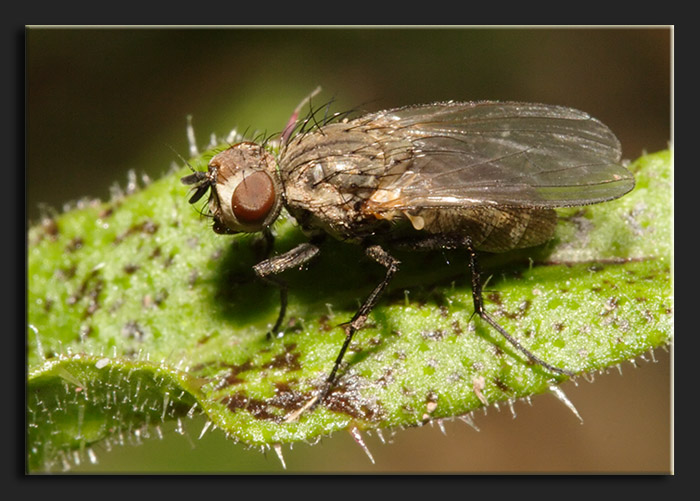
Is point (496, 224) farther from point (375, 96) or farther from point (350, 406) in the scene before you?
point (375, 96)

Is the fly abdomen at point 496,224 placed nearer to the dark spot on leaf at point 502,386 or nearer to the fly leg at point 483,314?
the fly leg at point 483,314

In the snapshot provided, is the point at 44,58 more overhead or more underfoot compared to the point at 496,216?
more overhead

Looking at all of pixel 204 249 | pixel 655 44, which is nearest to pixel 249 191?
pixel 204 249

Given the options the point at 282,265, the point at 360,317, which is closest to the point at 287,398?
the point at 360,317

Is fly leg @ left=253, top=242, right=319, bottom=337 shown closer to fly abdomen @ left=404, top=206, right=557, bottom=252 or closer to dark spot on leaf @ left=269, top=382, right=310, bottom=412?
dark spot on leaf @ left=269, top=382, right=310, bottom=412
